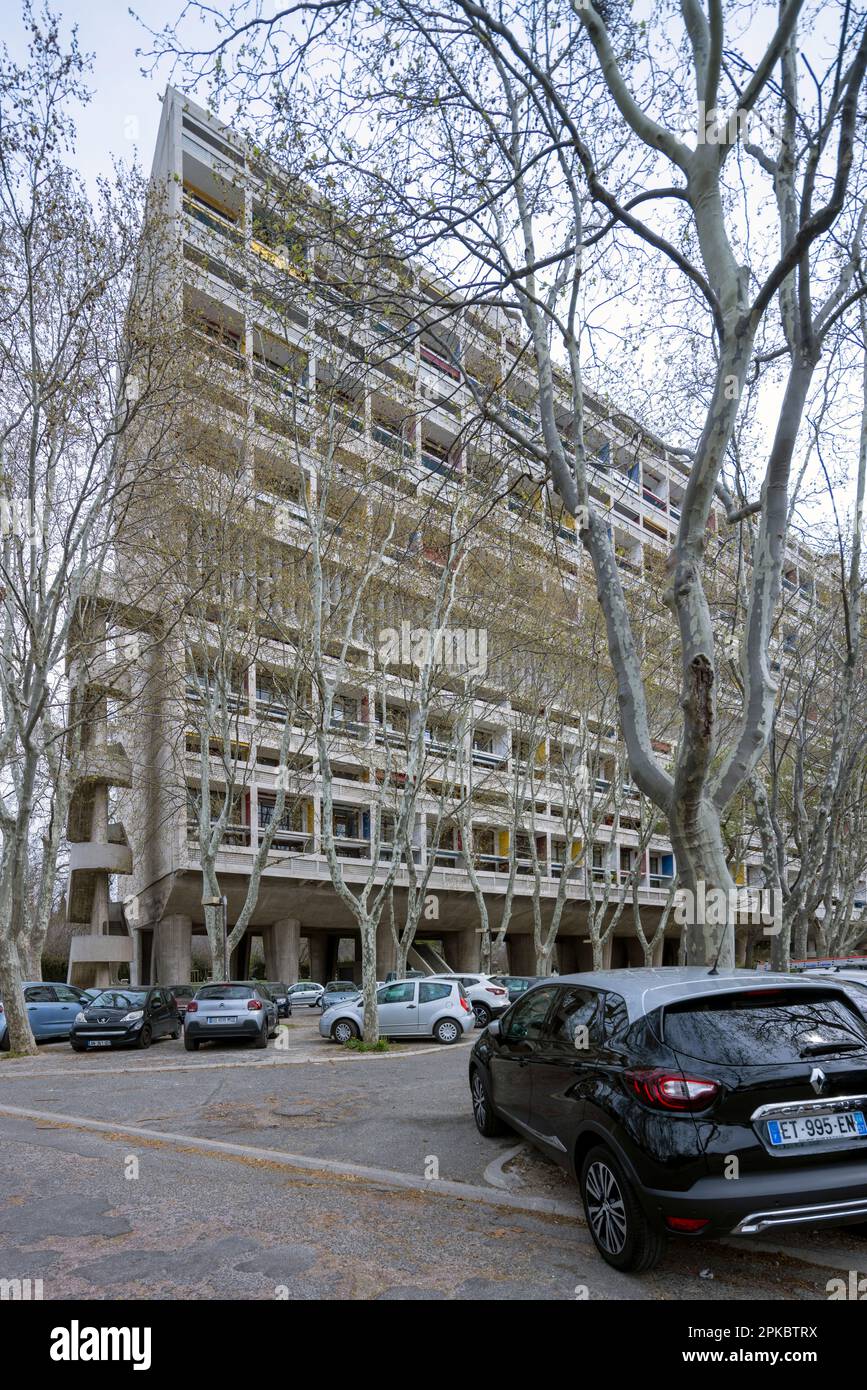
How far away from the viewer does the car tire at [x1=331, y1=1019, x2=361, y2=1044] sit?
17516 mm

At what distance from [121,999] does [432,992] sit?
6.08 meters

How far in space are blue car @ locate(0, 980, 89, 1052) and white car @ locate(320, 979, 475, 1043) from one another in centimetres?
552

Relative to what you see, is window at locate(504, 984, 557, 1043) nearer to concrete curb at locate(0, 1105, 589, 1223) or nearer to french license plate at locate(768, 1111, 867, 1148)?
concrete curb at locate(0, 1105, 589, 1223)

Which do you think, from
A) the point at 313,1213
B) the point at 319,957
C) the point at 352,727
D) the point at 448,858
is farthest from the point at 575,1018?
the point at 319,957

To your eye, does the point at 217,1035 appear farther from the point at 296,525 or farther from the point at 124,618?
the point at 296,525

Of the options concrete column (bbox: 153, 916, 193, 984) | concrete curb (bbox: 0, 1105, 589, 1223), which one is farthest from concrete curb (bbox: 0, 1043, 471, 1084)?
concrete column (bbox: 153, 916, 193, 984)

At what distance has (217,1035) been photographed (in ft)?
53.2

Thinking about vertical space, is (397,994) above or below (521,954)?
above

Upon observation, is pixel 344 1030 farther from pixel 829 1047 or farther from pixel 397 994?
pixel 829 1047

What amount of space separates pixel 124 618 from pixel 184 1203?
1396 centimetres

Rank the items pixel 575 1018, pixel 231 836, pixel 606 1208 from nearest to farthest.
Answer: pixel 606 1208, pixel 575 1018, pixel 231 836

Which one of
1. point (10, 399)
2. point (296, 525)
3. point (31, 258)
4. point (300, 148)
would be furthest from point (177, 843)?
point (300, 148)

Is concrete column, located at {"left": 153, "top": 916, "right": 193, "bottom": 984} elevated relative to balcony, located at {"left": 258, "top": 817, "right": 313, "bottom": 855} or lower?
lower

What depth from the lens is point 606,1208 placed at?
4516mm
